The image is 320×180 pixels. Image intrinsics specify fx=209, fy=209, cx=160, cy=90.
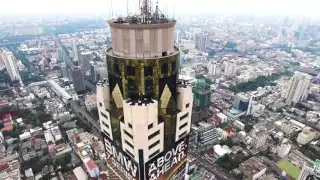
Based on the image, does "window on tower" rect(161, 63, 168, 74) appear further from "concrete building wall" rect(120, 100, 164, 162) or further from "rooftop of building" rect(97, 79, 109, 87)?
"rooftop of building" rect(97, 79, 109, 87)

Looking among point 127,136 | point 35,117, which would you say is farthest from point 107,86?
point 35,117

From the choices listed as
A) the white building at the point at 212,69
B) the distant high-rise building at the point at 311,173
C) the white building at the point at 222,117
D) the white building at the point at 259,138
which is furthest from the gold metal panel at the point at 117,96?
the white building at the point at 212,69

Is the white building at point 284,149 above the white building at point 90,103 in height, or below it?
below

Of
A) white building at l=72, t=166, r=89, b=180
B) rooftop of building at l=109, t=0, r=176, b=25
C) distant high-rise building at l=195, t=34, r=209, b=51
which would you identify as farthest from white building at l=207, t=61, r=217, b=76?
rooftop of building at l=109, t=0, r=176, b=25

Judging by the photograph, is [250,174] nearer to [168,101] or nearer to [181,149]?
[181,149]

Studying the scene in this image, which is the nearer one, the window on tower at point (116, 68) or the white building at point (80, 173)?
the window on tower at point (116, 68)

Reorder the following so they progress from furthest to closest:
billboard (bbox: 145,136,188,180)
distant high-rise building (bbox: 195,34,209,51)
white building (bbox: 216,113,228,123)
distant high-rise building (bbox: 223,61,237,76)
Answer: distant high-rise building (bbox: 195,34,209,51) < distant high-rise building (bbox: 223,61,237,76) < white building (bbox: 216,113,228,123) < billboard (bbox: 145,136,188,180)

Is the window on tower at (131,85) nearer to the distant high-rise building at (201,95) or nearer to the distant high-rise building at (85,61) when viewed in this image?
the distant high-rise building at (201,95)
